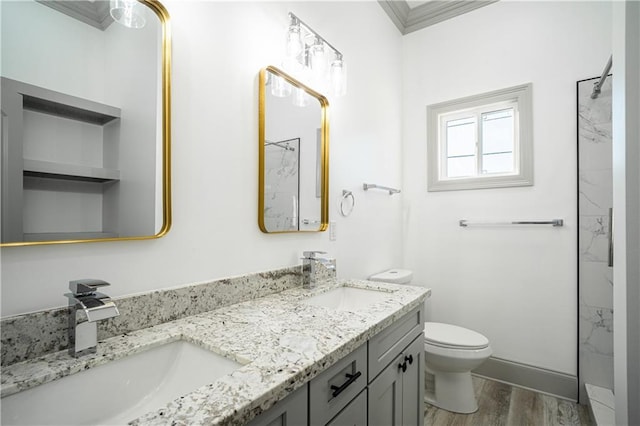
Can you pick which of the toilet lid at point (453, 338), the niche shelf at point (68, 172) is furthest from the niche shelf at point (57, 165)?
the toilet lid at point (453, 338)

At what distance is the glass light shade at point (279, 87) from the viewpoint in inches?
56.2

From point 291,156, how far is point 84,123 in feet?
2.81

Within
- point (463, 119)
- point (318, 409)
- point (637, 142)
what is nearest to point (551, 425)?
point (637, 142)

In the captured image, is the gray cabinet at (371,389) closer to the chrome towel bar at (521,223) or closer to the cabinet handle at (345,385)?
the cabinet handle at (345,385)

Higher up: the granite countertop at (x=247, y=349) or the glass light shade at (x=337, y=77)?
the glass light shade at (x=337, y=77)

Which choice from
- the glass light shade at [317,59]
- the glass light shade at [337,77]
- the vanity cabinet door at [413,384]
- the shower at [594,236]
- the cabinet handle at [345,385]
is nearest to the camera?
the cabinet handle at [345,385]

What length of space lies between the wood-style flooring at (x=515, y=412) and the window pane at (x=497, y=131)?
176cm

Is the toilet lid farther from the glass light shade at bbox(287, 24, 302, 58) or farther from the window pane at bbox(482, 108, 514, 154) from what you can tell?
the glass light shade at bbox(287, 24, 302, 58)

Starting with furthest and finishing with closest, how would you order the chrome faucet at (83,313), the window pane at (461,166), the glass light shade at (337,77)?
the window pane at (461,166) → the glass light shade at (337,77) → the chrome faucet at (83,313)

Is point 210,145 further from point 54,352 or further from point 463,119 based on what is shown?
point 463,119

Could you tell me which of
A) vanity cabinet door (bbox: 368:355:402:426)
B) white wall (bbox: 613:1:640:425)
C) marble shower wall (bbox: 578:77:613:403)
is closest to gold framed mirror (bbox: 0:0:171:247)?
vanity cabinet door (bbox: 368:355:402:426)

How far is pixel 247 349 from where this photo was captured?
77 cm

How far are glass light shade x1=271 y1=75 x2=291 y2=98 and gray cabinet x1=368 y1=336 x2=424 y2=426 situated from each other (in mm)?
1248

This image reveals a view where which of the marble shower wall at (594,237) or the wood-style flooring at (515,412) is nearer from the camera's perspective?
the wood-style flooring at (515,412)
